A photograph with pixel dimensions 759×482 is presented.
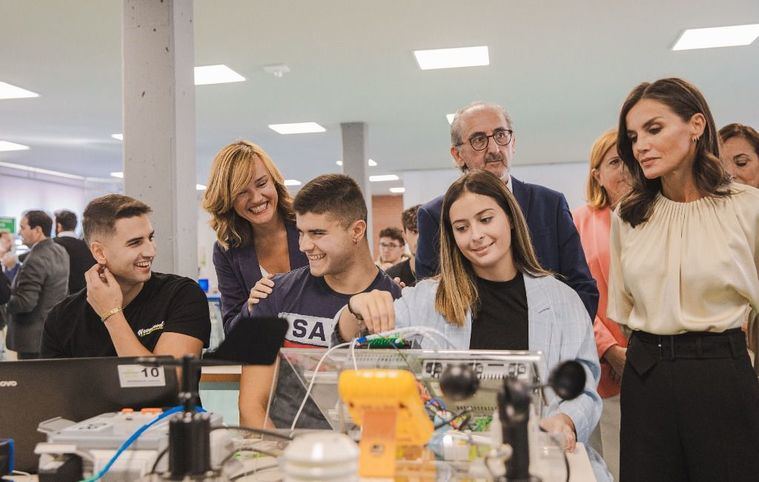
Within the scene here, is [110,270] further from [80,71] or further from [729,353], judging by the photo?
[80,71]

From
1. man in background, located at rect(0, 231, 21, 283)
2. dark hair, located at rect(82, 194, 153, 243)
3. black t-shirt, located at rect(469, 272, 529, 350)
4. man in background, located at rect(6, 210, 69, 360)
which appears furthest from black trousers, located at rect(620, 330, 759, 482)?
man in background, located at rect(0, 231, 21, 283)

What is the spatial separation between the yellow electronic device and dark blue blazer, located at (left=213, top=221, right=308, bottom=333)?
167 centimetres

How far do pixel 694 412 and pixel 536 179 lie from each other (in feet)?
32.7

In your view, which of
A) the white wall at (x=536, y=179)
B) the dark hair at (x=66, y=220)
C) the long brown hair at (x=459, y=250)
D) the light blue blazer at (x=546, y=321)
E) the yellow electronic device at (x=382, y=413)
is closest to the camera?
the yellow electronic device at (x=382, y=413)

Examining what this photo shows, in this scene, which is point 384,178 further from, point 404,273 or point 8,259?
point 404,273

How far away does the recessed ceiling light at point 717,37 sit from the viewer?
496cm

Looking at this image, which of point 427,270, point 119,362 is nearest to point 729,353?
point 427,270

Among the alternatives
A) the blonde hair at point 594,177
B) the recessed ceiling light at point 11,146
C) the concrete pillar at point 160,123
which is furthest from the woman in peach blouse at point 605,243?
the recessed ceiling light at point 11,146

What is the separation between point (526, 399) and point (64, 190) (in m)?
12.7

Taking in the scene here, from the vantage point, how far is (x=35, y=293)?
488cm

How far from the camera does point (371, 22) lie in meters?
4.70

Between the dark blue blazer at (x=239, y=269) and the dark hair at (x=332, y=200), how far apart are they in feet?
1.65

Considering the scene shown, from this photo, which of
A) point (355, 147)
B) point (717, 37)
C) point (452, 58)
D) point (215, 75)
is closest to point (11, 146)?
point (215, 75)

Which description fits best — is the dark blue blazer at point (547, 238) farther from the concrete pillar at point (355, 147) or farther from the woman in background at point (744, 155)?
the concrete pillar at point (355, 147)
